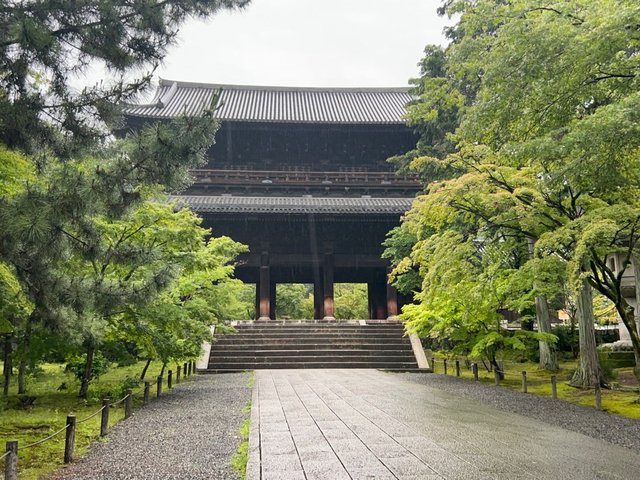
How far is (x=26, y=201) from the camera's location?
17.3 ft

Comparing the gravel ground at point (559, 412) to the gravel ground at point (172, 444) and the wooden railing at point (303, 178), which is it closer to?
the gravel ground at point (172, 444)

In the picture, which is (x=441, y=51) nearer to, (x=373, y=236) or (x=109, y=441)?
(x=373, y=236)

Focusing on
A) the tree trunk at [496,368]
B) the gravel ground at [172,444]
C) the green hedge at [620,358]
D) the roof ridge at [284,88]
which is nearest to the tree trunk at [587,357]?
the tree trunk at [496,368]

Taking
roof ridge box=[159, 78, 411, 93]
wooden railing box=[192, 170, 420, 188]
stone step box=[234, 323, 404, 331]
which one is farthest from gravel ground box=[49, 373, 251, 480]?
roof ridge box=[159, 78, 411, 93]

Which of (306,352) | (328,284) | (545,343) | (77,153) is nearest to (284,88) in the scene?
(328,284)

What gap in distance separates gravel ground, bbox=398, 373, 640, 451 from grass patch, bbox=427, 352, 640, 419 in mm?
526

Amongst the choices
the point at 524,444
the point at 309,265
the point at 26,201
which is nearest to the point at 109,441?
the point at 26,201

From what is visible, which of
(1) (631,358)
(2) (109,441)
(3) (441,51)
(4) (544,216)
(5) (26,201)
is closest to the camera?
(5) (26,201)

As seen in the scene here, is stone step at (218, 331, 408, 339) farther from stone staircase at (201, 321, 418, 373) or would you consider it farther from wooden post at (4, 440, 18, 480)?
wooden post at (4, 440, 18, 480)

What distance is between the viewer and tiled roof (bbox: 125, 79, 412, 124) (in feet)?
83.5

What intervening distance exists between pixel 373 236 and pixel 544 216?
13699 mm

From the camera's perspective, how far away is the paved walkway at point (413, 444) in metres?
5.12

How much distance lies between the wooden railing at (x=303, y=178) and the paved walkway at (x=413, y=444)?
588 inches

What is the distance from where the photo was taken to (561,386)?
12516 millimetres
